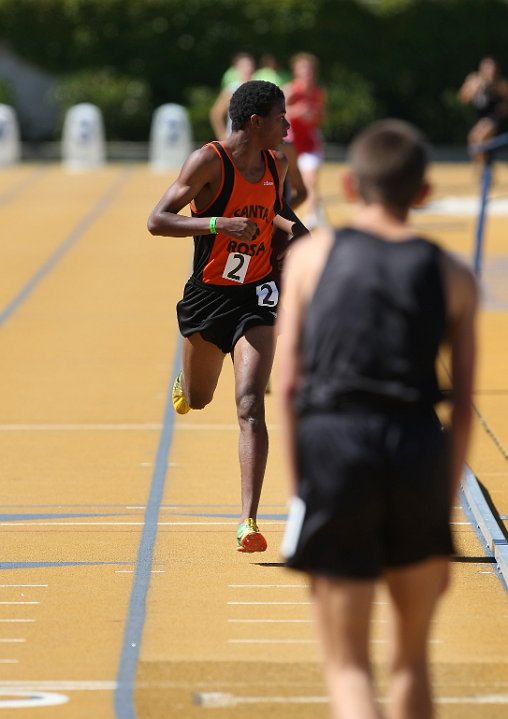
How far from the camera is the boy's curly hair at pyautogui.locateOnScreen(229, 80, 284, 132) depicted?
655cm

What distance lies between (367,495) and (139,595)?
2.63 m

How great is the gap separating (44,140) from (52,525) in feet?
99.7

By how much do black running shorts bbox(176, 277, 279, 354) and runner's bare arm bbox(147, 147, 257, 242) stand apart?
399mm

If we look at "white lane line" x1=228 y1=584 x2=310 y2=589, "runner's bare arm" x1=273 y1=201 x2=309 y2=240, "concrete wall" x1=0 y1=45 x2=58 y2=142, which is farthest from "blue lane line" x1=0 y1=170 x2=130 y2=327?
"concrete wall" x1=0 y1=45 x2=58 y2=142

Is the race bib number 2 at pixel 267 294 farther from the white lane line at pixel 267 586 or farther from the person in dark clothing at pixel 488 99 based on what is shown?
the person in dark clothing at pixel 488 99

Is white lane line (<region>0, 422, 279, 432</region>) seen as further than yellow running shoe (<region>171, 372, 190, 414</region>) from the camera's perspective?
Yes

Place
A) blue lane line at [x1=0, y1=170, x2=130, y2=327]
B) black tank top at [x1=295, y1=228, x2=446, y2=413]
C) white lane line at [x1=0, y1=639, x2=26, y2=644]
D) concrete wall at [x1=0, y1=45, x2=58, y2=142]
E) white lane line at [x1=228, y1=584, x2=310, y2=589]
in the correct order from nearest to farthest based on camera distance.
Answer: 1. black tank top at [x1=295, y1=228, x2=446, y2=413]
2. white lane line at [x1=0, y1=639, x2=26, y2=644]
3. white lane line at [x1=228, y1=584, x2=310, y2=589]
4. blue lane line at [x1=0, y1=170, x2=130, y2=327]
5. concrete wall at [x1=0, y1=45, x2=58, y2=142]

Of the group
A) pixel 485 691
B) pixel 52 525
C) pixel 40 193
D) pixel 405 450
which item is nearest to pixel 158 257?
pixel 40 193

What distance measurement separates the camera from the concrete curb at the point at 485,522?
6395mm

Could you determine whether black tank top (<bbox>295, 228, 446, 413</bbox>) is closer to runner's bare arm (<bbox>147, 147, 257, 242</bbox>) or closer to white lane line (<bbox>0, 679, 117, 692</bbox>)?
white lane line (<bbox>0, 679, 117, 692</bbox>)

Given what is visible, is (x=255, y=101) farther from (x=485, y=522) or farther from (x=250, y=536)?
(x=485, y=522)

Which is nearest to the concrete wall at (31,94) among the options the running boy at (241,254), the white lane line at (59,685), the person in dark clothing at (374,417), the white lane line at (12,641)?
the running boy at (241,254)

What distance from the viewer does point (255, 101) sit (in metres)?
6.56

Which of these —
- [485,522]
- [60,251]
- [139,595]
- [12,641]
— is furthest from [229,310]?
[60,251]
